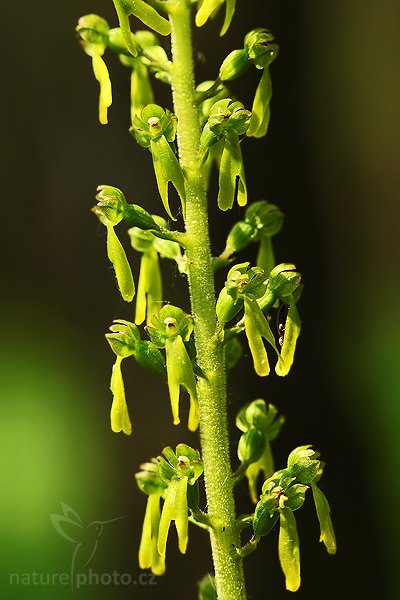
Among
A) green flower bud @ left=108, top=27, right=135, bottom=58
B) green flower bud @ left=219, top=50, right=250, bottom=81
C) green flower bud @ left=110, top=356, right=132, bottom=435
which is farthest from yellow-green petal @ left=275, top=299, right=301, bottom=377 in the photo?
green flower bud @ left=108, top=27, right=135, bottom=58

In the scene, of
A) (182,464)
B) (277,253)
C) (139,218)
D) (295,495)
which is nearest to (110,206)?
(139,218)

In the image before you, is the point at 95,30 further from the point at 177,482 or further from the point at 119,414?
the point at 177,482

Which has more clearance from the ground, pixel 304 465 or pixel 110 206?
pixel 110 206

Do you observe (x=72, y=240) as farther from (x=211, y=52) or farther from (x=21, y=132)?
(x=211, y=52)

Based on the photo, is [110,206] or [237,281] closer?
[237,281]

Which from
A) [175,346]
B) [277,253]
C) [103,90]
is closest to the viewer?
[175,346]

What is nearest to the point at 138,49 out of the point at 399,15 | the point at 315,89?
the point at 315,89
